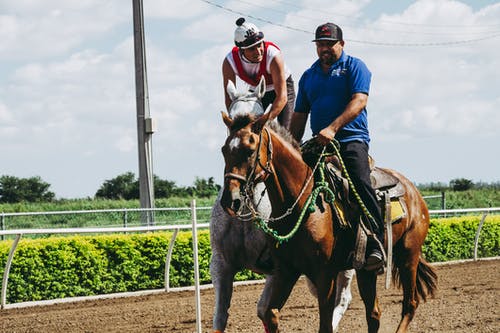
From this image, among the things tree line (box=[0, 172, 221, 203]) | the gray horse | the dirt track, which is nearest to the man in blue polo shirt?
the gray horse

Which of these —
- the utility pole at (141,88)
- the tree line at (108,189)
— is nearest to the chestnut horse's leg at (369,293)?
the utility pole at (141,88)

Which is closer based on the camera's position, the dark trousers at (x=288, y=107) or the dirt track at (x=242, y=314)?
the dark trousers at (x=288, y=107)

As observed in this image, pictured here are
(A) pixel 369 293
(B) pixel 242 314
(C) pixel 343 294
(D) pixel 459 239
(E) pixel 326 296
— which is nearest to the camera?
(E) pixel 326 296

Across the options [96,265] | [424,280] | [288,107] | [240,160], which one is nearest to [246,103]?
[240,160]

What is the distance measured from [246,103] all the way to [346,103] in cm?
105

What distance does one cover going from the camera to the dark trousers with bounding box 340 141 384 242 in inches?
233

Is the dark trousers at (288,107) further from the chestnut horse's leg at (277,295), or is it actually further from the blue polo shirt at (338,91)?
the chestnut horse's leg at (277,295)

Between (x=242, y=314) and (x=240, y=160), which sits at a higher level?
(x=240, y=160)

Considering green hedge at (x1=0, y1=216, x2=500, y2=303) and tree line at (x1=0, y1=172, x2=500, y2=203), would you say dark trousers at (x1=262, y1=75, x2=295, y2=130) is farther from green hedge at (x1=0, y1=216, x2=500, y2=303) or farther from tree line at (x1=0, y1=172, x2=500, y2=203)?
tree line at (x1=0, y1=172, x2=500, y2=203)

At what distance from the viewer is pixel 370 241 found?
598cm

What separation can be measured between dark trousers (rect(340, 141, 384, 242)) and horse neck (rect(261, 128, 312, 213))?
0.58 metres

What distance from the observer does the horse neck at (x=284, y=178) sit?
5293mm

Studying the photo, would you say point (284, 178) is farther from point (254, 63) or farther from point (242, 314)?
point (242, 314)

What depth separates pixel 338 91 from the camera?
5.99 metres
